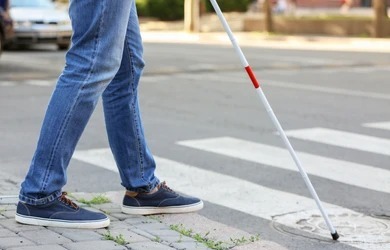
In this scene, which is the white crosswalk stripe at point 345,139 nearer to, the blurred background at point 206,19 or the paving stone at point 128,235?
the paving stone at point 128,235

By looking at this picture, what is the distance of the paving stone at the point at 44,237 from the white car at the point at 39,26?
1704 centimetres

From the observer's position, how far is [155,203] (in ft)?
16.4

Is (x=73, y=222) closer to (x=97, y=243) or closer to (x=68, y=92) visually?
(x=97, y=243)

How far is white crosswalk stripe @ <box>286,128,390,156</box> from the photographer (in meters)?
8.20

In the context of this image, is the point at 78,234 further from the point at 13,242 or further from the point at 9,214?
the point at 9,214

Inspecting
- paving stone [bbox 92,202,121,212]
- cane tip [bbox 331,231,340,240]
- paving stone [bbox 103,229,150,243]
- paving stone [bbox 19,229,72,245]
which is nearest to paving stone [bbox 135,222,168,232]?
paving stone [bbox 103,229,150,243]

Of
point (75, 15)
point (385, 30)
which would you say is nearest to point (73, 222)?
point (75, 15)

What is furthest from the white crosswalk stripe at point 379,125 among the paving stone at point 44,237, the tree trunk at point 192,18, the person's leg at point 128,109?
the tree trunk at point 192,18

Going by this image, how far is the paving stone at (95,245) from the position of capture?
4.21m

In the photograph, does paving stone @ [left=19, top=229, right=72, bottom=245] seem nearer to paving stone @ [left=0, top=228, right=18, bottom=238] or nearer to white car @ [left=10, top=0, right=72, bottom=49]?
paving stone @ [left=0, top=228, right=18, bottom=238]

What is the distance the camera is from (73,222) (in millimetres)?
4559

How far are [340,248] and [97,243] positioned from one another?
1.30m

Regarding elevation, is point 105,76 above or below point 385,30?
above

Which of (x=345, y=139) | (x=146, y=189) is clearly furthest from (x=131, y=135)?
(x=345, y=139)
